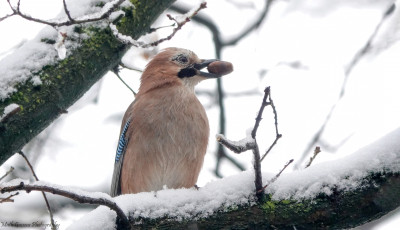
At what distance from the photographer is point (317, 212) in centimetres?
276

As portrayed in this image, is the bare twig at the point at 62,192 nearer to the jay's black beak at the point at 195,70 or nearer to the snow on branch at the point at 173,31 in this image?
the snow on branch at the point at 173,31

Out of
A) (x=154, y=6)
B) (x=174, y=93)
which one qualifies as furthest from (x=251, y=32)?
(x=154, y=6)

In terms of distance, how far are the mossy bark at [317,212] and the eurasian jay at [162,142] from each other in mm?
1661

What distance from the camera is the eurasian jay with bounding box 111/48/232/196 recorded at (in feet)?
15.1

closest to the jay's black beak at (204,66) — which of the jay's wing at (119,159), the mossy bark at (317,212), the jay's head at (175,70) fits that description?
the jay's head at (175,70)

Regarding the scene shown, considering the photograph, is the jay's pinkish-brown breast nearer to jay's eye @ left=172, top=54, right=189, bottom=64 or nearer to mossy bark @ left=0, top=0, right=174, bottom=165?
mossy bark @ left=0, top=0, right=174, bottom=165

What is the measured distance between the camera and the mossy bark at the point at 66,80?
3.58 metres

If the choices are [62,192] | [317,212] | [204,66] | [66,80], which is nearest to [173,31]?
[66,80]

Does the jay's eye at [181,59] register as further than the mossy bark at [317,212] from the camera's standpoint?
Yes

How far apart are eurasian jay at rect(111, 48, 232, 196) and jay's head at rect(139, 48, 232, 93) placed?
0.43 ft

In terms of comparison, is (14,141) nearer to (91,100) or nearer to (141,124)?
(141,124)

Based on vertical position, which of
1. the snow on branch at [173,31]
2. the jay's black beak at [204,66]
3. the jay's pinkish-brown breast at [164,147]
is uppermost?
the jay's black beak at [204,66]

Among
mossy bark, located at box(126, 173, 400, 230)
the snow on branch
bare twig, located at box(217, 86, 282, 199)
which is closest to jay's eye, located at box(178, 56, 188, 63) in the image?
the snow on branch

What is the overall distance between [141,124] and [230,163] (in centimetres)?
159
